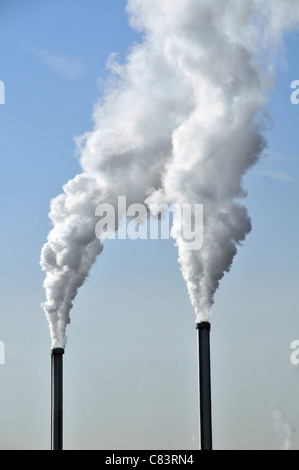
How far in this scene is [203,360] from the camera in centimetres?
3691

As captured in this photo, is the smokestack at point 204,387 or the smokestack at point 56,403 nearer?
the smokestack at point 204,387

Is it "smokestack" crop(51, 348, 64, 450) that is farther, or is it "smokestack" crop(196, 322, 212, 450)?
"smokestack" crop(51, 348, 64, 450)

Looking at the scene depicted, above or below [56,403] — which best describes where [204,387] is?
above

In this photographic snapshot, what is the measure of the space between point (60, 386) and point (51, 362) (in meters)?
1.25

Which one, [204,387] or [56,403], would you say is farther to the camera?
[56,403]
